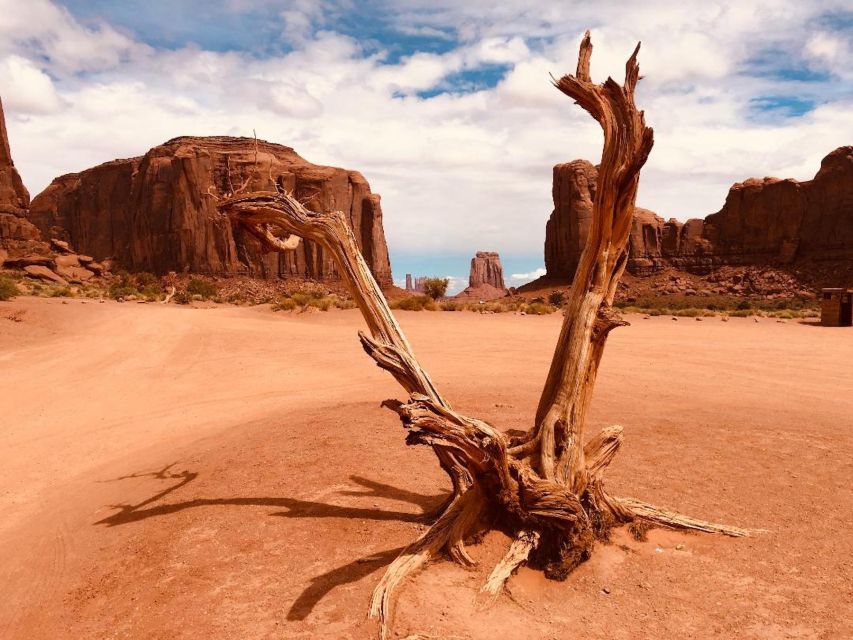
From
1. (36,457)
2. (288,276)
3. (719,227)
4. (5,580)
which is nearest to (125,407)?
(36,457)

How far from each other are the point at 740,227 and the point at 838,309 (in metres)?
41.9

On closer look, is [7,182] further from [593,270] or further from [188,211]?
[593,270]

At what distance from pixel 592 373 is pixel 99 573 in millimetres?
3895

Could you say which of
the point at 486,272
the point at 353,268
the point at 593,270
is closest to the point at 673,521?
the point at 593,270

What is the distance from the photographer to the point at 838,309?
1931 cm

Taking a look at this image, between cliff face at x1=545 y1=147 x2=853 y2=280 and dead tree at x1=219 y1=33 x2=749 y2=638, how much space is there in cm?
5643

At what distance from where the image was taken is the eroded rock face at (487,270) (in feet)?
391

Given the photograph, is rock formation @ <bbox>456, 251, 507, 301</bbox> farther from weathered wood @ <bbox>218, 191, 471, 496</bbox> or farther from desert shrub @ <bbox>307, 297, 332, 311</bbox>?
weathered wood @ <bbox>218, 191, 471, 496</bbox>

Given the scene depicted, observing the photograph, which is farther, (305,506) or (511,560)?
(305,506)

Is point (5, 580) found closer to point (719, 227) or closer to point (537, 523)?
point (537, 523)

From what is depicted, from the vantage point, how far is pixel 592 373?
15.6 ft

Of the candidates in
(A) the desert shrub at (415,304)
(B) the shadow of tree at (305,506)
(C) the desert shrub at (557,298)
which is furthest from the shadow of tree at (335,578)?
(C) the desert shrub at (557,298)

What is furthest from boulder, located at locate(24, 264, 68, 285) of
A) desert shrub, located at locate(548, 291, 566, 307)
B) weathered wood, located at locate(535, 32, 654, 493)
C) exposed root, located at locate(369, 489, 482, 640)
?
weathered wood, located at locate(535, 32, 654, 493)

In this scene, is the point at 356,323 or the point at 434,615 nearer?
the point at 434,615
